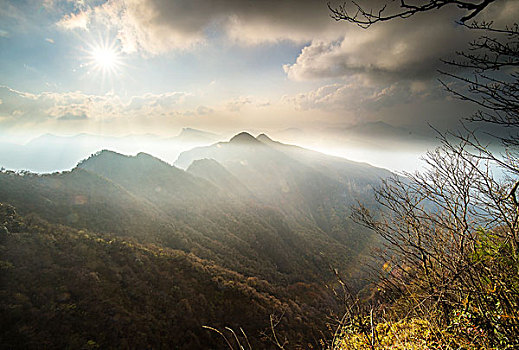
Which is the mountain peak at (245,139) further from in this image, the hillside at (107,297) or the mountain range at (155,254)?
the hillside at (107,297)

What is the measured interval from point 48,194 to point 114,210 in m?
8.29

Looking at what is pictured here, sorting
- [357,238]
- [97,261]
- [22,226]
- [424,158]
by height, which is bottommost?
[357,238]

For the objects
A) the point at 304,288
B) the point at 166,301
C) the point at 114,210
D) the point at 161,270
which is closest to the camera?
the point at 166,301

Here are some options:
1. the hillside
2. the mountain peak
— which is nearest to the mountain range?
the hillside

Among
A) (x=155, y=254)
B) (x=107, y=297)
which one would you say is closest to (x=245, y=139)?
(x=155, y=254)

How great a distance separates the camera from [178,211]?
47.9 meters

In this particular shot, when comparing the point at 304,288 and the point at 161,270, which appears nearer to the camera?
the point at 161,270

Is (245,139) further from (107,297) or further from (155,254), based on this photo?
(107,297)

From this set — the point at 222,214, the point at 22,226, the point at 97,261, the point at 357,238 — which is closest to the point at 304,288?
the point at 222,214

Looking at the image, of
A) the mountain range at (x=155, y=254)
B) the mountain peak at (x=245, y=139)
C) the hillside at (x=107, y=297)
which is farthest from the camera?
the mountain peak at (x=245, y=139)

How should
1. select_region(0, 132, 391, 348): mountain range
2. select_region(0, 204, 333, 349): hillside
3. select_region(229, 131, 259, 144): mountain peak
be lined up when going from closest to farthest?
select_region(0, 204, 333, 349): hillside < select_region(0, 132, 391, 348): mountain range < select_region(229, 131, 259, 144): mountain peak

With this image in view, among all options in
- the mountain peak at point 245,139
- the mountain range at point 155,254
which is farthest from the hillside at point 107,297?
the mountain peak at point 245,139

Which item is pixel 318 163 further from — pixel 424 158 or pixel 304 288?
pixel 424 158

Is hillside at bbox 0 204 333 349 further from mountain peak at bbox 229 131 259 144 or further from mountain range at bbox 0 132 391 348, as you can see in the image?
mountain peak at bbox 229 131 259 144
